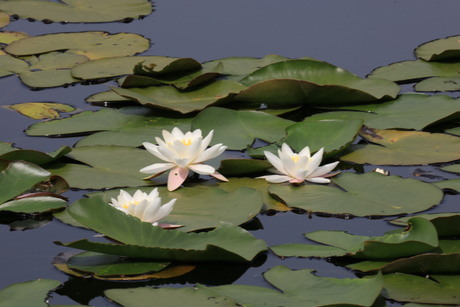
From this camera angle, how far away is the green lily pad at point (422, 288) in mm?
1994

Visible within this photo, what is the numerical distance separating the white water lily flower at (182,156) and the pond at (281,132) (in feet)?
0.17

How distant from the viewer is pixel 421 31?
4.31 m

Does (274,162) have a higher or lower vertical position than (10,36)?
higher

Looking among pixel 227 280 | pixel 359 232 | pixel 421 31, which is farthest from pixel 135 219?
pixel 421 31

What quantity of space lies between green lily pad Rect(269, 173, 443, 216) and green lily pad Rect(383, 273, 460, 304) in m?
0.40

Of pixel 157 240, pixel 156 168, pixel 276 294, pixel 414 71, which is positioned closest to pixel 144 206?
pixel 157 240

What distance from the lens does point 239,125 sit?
3125 mm

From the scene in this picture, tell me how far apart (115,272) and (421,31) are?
2686 mm

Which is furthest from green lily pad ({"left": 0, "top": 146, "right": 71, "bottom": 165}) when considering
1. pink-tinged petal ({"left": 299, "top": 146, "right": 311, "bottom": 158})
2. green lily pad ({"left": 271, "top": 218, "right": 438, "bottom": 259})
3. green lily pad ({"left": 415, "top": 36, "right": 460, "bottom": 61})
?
green lily pad ({"left": 415, "top": 36, "right": 460, "bottom": 61})

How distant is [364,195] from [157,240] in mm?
725

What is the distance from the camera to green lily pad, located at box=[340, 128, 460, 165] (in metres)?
2.88

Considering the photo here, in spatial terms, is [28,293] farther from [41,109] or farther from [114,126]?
[41,109]

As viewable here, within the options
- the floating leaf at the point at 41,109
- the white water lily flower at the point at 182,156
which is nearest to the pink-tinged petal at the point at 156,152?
the white water lily flower at the point at 182,156

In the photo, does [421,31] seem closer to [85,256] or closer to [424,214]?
[424,214]
